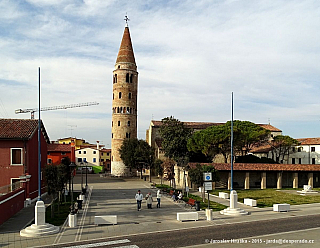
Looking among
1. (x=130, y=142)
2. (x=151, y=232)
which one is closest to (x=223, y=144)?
(x=130, y=142)

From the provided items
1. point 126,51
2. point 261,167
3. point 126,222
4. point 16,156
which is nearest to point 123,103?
point 126,51

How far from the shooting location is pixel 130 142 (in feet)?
205

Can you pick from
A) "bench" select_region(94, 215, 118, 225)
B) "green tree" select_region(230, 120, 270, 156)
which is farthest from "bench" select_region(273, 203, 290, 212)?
"green tree" select_region(230, 120, 270, 156)

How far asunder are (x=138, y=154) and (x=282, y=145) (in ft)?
84.3

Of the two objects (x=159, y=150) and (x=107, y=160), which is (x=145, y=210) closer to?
(x=159, y=150)

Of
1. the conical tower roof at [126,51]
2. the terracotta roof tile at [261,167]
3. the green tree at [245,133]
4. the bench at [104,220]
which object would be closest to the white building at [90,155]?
the conical tower roof at [126,51]

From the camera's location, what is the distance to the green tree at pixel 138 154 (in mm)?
58156

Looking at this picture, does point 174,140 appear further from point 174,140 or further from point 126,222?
point 126,222

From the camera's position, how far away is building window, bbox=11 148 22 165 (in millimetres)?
29225

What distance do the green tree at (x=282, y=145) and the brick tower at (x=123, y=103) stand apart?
2884 cm

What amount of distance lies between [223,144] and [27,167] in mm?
30361

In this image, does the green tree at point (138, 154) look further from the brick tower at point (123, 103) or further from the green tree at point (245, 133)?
the green tree at point (245, 133)

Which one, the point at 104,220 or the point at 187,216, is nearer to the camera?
the point at 104,220

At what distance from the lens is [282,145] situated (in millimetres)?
58156
